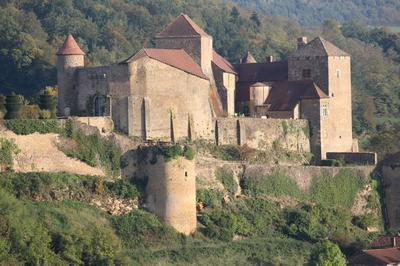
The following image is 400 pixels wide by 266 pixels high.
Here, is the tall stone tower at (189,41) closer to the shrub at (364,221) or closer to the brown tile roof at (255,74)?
the brown tile roof at (255,74)

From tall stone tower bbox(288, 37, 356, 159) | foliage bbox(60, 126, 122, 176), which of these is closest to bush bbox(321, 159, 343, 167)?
tall stone tower bbox(288, 37, 356, 159)

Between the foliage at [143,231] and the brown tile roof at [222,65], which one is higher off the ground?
the brown tile roof at [222,65]

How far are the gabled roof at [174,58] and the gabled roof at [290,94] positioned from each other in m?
4.08

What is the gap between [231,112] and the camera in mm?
61938

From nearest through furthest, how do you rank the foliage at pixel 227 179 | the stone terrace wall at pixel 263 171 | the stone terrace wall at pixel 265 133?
the stone terrace wall at pixel 263 171, the foliage at pixel 227 179, the stone terrace wall at pixel 265 133

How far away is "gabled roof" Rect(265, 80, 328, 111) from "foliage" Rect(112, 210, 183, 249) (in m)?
11.4

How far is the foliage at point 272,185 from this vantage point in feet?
187

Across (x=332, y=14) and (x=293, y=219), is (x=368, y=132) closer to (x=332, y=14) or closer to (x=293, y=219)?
(x=293, y=219)

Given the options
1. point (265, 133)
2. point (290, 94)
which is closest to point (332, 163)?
point (265, 133)

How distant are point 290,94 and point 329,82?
1451 millimetres

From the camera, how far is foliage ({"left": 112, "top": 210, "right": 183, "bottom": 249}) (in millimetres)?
51594

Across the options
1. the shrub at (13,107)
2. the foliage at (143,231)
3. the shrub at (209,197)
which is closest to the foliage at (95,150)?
the shrub at (13,107)

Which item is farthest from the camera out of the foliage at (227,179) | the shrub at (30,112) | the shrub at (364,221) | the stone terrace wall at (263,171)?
the shrub at (364,221)

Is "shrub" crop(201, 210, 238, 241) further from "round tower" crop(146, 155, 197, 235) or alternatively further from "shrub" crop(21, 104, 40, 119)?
"shrub" crop(21, 104, 40, 119)
